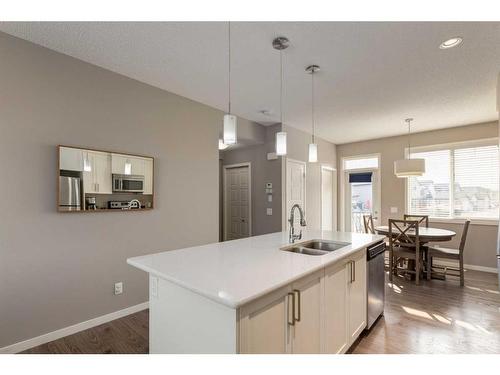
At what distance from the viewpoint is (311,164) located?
18.5 ft

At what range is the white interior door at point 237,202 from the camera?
5.36m

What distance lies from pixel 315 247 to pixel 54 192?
2595mm

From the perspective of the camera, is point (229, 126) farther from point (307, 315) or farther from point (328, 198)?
point (328, 198)

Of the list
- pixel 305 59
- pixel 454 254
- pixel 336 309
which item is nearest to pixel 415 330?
pixel 336 309

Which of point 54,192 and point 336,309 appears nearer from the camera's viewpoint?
point 336,309

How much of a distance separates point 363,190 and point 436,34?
180 inches

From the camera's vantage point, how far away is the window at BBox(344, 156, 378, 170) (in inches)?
240

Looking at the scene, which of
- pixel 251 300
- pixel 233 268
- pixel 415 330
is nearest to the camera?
pixel 251 300

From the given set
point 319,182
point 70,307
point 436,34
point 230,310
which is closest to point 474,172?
point 319,182

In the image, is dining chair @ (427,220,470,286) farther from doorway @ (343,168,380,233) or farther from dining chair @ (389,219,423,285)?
doorway @ (343,168,380,233)

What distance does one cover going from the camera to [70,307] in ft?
8.12

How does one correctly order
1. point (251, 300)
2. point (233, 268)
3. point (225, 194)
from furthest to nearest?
point (225, 194)
point (233, 268)
point (251, 300)

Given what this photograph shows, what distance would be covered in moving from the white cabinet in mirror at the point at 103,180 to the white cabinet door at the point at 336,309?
2.26 m
